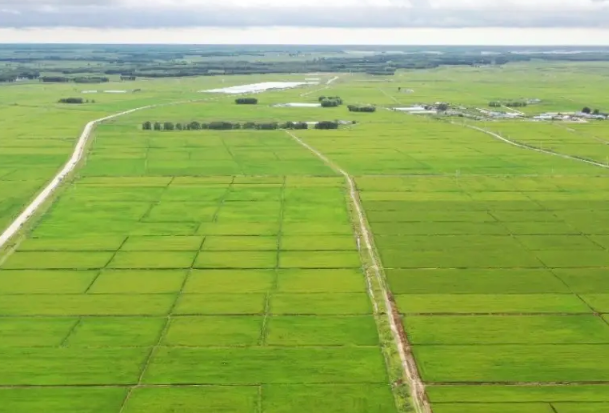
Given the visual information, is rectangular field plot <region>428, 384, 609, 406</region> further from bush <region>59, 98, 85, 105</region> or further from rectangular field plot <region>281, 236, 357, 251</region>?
bush <region>59, 98, 85, 105</region>

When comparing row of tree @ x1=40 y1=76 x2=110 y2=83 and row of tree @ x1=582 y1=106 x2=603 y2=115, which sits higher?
row of tree @ x1=582 y1=106 x2=603 y2=115

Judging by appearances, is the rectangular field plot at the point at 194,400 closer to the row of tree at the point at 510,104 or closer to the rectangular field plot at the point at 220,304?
the rectangular field plot at the point at 220,304

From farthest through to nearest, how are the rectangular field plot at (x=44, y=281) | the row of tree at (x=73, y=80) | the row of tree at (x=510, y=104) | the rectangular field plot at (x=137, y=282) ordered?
the row of tree at (x=73, y=80) < the row of tree at (x=510, y=104) < the rectangular field plot at (x=137, y=282) < the rectangular field plot at (x=44, y=281)

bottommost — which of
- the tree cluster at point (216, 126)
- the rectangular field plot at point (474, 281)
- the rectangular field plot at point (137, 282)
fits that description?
the tree cluster at point (216, 126)

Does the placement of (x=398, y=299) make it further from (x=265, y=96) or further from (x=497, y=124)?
(x=265, y=96)

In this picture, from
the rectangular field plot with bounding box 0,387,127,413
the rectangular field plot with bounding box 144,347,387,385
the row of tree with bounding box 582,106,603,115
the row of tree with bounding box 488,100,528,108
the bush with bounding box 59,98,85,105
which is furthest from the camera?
the bush with bounding box 59,98,85,105

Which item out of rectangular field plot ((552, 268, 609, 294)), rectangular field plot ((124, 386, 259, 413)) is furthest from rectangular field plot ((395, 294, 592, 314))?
rectangular field plot ((124, 386, 259, 413))

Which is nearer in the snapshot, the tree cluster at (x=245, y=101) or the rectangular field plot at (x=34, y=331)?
the rectangular field plot at (x=34, y=331)

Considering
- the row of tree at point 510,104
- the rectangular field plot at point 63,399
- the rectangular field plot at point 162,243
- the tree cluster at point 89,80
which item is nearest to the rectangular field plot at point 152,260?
the rectangular field plot at point 162,243

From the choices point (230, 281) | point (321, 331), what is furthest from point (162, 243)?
point (321, 331)
